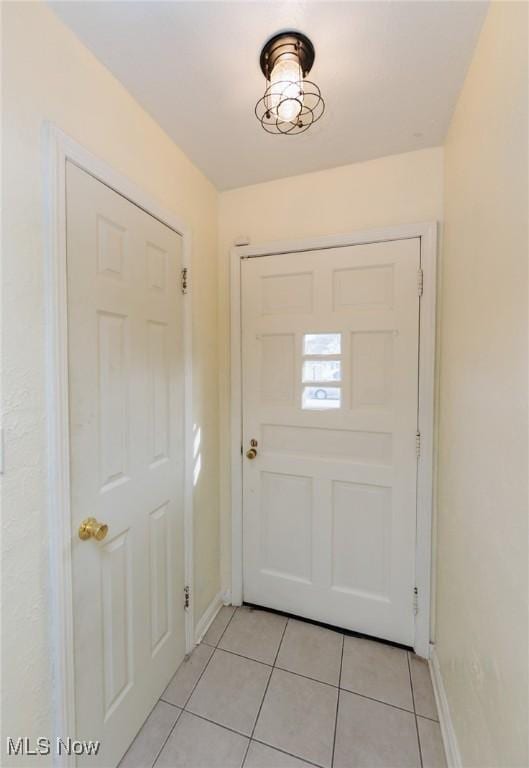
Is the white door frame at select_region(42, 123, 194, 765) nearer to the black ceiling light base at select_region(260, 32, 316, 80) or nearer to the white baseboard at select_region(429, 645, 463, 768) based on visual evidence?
the black ceiling light base at select_region(260, 32, 316, 80)

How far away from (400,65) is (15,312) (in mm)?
1438

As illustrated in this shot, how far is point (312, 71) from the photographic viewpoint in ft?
3.59

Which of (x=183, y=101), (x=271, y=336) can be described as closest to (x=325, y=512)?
(x=271, y=336)

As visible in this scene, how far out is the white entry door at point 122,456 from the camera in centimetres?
99

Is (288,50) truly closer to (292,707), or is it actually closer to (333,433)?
(333,433)

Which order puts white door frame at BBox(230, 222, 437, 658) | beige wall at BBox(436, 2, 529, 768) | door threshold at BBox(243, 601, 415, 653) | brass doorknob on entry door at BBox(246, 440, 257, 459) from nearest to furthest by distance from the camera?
→ beige wall at BBox(436, 2, 529, 768)
white door frame at BBox(230, 222, 437, 658)
door threshold at BBox(243, 601, 415, 653)
brass doorknob on entry door at BBox(246, 440, 257, 459)

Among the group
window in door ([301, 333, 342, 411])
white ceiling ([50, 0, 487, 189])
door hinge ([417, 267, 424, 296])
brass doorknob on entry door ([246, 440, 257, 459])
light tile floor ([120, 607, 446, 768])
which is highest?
white ceiling ([50, 0, 487, 189])

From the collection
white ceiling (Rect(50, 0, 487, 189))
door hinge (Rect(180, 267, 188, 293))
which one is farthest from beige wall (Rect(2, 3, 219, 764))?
door hinge (Rect(180, 267, 188, 293))

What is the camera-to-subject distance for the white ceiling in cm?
91

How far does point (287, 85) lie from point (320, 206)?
0.72m

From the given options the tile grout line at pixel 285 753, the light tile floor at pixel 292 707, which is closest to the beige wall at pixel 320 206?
the light tile floor at pixel 292 707

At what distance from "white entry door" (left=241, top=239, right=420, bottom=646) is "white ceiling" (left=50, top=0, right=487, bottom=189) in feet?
1.60

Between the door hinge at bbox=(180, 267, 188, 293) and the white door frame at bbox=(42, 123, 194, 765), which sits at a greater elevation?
the door hinge at bbox=(180, 267, 188, 293)

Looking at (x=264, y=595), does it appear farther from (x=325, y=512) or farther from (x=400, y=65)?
(x=400, y=65)
